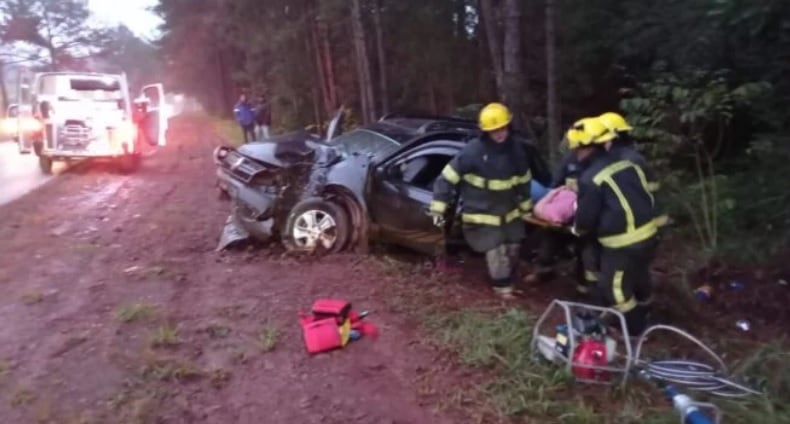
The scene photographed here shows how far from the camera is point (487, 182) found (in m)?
6.25

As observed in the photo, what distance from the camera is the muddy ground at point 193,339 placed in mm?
4406

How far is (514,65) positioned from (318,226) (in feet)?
10.6

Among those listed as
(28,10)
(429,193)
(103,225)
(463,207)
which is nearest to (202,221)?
(103,225)

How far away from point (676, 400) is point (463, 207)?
2817 millimetres

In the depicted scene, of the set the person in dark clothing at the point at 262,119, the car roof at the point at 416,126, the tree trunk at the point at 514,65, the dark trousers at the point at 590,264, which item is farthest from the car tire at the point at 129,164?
the dark trousers at the point at 590,264

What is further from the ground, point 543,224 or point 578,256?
point 543,224

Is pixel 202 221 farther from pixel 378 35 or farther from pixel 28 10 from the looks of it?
pixel 28 10

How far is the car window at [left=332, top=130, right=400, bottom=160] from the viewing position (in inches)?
324

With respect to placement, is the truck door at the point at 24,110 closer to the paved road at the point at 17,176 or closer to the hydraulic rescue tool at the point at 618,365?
the paved road at the point at 17,176

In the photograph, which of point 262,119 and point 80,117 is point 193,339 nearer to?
point 80,117

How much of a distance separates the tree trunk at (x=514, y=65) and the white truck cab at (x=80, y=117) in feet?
32.6

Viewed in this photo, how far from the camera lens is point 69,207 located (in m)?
11.6

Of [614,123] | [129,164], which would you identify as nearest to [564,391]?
[614,123]

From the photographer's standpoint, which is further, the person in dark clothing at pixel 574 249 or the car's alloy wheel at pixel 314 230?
the car's alloy wheel at pixel 314 230
